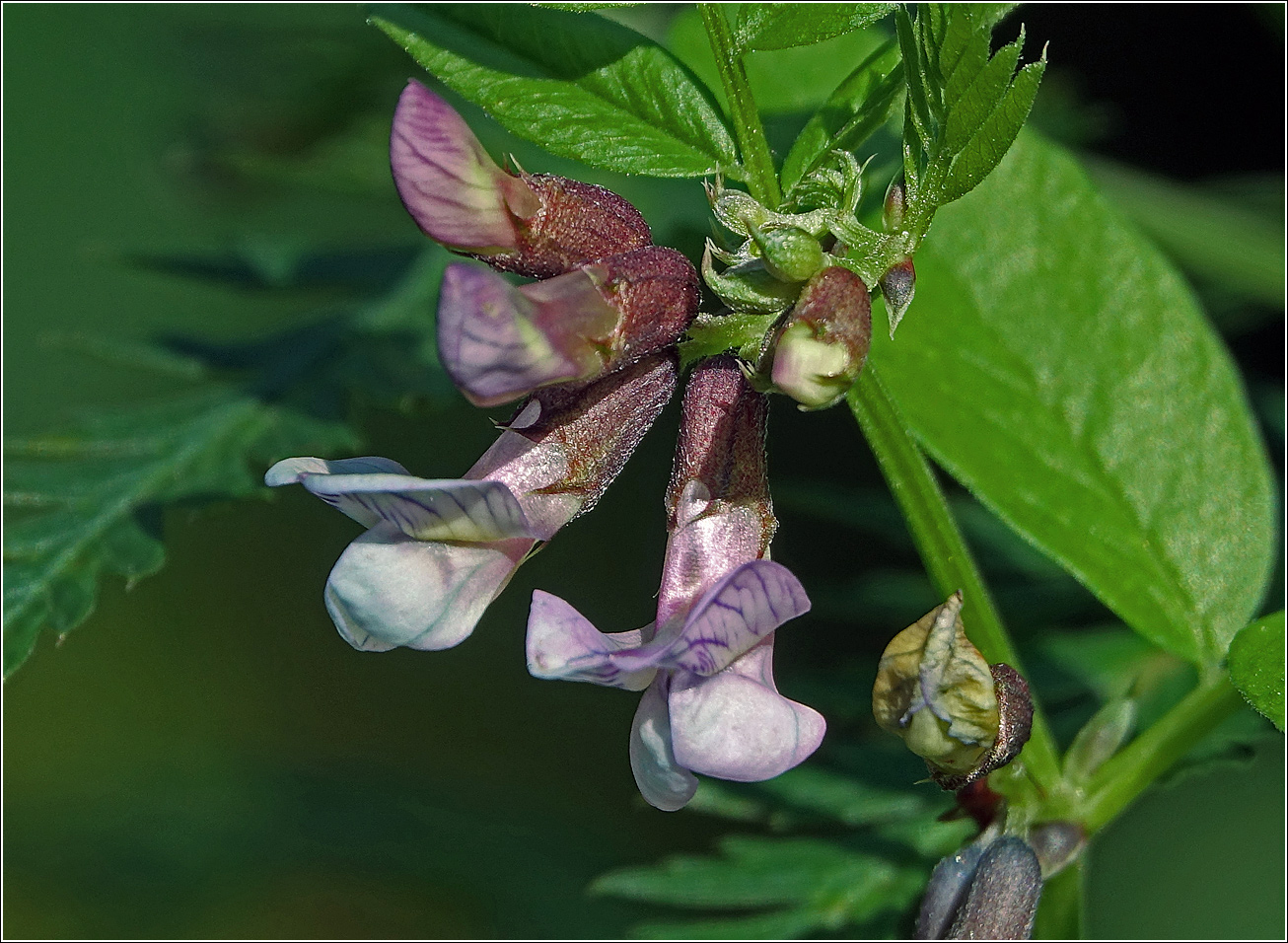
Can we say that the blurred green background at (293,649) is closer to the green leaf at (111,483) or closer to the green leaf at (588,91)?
the green leaf at (111,483)

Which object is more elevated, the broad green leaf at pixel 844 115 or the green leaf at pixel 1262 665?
the broad green leaf at pixel 844 115

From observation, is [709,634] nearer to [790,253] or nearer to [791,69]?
[790,253]

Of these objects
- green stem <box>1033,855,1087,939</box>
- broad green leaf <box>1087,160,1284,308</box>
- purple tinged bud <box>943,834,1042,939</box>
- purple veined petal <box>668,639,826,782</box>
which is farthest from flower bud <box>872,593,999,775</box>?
broad green leaf <box>1087,160,1284,308</box>

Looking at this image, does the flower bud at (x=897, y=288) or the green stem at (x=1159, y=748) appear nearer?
the flower bud at (x=897, y=288)

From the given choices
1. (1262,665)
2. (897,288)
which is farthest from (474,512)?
(1262,665)

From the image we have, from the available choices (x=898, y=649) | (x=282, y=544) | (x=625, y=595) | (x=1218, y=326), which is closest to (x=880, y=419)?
(x=898, y=649)

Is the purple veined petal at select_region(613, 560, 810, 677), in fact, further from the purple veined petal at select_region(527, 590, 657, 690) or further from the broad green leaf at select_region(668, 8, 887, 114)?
the broad green leaf at select_region(668, 8, 887, 114)

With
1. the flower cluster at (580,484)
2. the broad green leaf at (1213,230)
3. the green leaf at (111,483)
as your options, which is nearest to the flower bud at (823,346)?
the flower cluster at (580,484)
